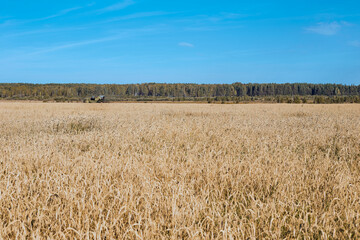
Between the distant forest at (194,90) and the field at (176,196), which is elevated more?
the distant forest at (194,90)

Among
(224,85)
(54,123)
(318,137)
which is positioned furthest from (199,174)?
(224,85)

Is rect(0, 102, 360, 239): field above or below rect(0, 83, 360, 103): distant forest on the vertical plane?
below

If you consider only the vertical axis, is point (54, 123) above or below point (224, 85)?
below

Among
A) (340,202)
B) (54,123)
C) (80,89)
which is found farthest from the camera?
(80,89)

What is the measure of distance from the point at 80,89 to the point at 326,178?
17016cm

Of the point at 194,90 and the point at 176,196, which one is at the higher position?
the point at 194,90

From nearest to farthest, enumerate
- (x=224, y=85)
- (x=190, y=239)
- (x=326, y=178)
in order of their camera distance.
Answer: (x=190, y=239) → (x=326, y=178) → (x=224, y=85)

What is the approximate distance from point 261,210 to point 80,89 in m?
171

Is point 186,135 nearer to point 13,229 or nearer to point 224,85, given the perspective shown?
point 13,229

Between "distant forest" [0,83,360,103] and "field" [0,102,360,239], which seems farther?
"distant forest" [0,83,360,103]

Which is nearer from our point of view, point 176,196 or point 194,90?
point 176,196

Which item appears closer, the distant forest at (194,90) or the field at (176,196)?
the field at (176,196)

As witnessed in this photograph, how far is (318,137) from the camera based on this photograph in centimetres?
551

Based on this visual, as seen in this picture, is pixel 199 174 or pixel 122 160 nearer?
pixel 199 174
